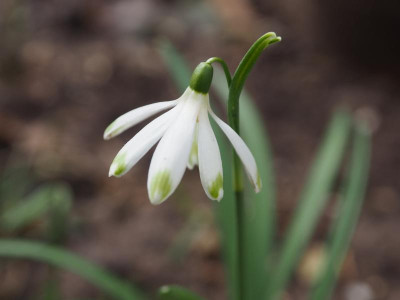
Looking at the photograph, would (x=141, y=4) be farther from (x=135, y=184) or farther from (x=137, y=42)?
(x=135, y=184)

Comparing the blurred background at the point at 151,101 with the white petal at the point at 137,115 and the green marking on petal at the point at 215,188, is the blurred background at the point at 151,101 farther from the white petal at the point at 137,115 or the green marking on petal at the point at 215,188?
the green marking on petal at the point at 215,188

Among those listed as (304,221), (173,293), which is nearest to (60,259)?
(173,293)

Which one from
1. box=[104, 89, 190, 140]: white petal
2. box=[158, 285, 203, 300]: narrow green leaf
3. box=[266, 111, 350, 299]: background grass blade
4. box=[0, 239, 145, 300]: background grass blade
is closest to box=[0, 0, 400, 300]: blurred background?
box=[0, 239, 145, 300]: background grass blade

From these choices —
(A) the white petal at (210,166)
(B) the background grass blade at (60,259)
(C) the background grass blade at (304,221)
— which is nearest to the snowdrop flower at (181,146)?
(A) the white petal at (210,166)

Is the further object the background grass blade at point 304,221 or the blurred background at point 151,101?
the blurred background at point 151,101

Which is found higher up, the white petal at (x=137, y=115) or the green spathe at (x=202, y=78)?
the green spathe at (x=202, y=78)

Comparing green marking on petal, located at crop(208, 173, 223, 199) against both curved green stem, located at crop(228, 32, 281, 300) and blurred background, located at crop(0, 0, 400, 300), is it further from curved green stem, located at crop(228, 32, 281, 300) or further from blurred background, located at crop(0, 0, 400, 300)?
blurred background, located at crop(0, 0, 400, 300)

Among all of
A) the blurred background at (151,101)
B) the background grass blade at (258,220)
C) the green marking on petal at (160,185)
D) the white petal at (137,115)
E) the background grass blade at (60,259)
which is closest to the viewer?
the green marking on petal at (160,185)

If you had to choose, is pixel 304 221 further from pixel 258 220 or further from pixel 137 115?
pixel 137 115
